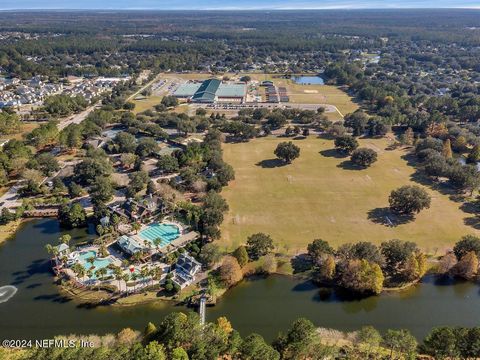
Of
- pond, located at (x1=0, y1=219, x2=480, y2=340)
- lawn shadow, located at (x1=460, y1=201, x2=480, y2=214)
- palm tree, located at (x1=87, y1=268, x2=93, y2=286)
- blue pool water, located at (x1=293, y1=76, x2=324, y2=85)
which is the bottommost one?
pond, located at (x1=0, y1=219, x2=480, y2=340)

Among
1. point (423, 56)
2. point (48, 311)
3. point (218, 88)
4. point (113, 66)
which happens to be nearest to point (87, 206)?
point (48, 311)

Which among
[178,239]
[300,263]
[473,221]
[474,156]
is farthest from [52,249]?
[474,156]

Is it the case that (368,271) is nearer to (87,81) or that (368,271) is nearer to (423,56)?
(87,81)

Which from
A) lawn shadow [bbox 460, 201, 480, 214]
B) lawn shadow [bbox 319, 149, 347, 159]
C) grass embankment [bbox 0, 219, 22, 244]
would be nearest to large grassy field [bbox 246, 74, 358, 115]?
lawn shadow [bbox 319, 149, 347, 159]

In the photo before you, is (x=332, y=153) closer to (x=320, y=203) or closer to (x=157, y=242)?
(x=320, y=203)

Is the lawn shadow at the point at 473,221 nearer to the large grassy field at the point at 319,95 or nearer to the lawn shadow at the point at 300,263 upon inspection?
the lawn shadow at the point at 300,263

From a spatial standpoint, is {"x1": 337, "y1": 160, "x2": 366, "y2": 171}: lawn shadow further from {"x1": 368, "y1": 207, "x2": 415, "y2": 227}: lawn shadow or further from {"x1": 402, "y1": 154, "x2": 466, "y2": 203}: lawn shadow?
{"x1": 368, "y1": 207, "x2": 415, "y2": 227}: lawn shadow
